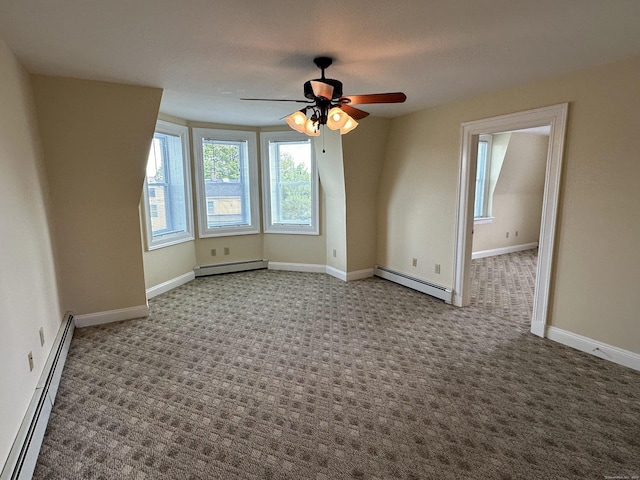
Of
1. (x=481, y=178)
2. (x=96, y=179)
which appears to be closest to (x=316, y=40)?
(x=96, y=179)

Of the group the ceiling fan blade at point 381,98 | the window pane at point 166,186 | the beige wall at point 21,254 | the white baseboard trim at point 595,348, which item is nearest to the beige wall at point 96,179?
the beige wall at point 21,254

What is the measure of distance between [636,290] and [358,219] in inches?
118

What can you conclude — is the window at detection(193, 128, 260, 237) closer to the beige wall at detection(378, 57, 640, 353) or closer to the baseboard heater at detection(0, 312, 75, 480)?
the baseboard heater at detection(0, 312, 75, 480)

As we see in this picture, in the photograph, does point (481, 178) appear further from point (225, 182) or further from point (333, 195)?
point (225, 182)

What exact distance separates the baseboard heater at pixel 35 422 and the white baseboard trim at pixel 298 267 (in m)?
3.12

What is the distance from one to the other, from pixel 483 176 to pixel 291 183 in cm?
351

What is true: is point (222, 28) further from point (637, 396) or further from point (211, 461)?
point (637, 396)

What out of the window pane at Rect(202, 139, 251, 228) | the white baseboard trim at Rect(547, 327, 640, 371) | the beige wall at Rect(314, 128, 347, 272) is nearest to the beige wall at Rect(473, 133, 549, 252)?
the beige wall at Rect(314, 128, 347, 272)

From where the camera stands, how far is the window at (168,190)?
424cm

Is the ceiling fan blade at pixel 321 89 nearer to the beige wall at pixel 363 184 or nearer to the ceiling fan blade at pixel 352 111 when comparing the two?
the ceiling fan blade at pixel 352 111

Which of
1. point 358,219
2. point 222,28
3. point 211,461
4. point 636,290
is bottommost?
point 211,461

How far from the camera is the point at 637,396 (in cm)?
223

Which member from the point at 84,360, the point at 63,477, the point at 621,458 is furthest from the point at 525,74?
the point at 84,360

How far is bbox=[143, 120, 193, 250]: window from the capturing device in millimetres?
4242
